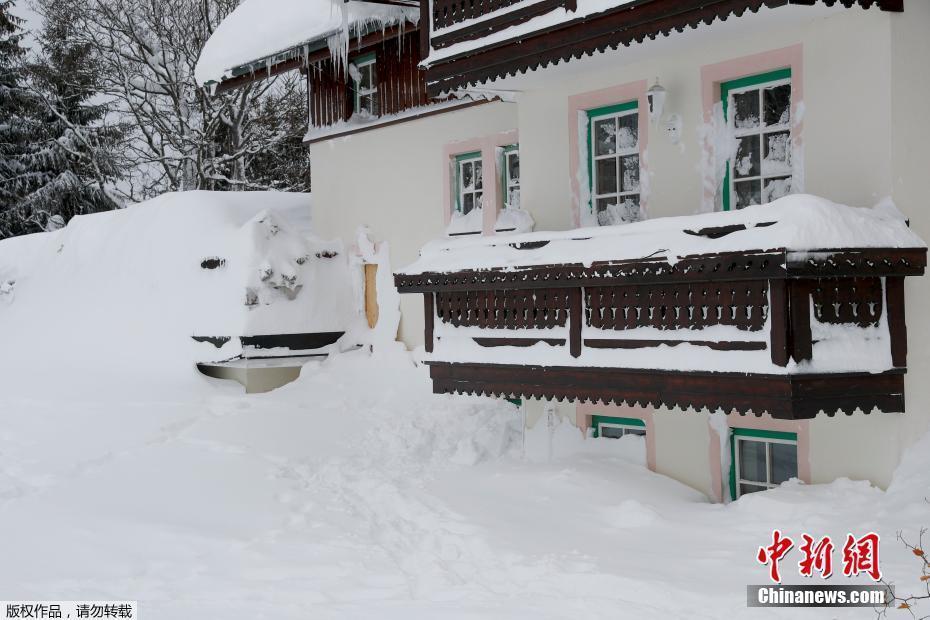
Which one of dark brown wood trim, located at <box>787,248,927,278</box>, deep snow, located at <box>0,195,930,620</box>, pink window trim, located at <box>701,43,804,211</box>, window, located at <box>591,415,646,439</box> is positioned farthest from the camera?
window, located at <box>591,415,646,439</box>

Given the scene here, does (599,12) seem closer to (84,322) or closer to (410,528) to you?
(410,528)

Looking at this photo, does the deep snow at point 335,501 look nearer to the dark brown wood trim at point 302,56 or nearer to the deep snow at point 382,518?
the deep snow at point 382,518

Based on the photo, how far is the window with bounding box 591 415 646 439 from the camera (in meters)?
11.3

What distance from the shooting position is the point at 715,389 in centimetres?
856

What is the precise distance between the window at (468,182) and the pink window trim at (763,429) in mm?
6209

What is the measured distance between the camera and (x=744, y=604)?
732 cm

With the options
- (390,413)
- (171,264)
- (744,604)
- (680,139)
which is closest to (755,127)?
(680,139)

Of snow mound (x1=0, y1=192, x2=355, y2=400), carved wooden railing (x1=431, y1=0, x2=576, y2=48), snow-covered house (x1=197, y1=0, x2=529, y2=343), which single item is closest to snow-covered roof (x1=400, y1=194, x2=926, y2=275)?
carved wooden railing (x1=431, y1=0, x2=576, y2=48)

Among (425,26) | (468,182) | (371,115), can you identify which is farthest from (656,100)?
(371,115)

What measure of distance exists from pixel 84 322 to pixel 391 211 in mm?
5379

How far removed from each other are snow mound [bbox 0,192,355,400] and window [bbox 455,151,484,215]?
8.74 feet

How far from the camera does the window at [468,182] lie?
50.8 ft

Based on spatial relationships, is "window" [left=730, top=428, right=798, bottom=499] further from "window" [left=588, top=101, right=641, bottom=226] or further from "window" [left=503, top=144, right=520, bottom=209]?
"window" [left=503, top=144, right=520, bottom=209]

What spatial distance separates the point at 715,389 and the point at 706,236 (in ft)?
3.98
